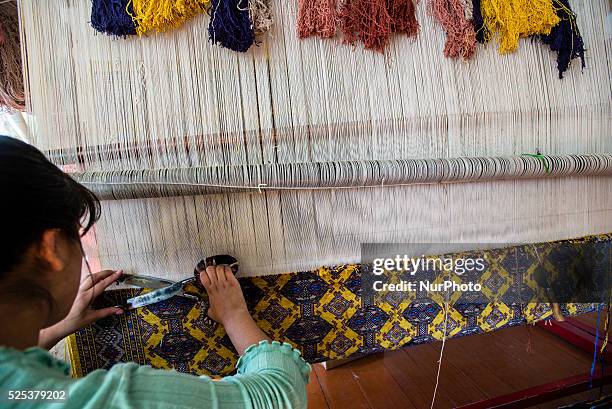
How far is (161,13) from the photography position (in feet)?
2.47

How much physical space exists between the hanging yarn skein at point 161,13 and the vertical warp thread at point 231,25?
0.13 ft

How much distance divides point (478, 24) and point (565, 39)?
275 millimetres

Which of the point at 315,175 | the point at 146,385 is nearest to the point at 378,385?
the point at 315,175

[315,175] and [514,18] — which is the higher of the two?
[514,18]

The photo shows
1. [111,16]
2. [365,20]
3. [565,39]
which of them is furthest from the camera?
[565,39]

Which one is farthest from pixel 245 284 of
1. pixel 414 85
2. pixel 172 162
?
pixel 414 85

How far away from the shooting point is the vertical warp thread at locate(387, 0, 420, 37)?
869 mm

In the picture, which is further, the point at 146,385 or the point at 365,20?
the point at 365,20

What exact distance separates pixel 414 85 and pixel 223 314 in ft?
2.41

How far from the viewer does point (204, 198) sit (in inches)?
31.8

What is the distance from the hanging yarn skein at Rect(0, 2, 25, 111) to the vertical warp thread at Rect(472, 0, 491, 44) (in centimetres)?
113

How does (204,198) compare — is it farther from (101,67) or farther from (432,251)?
(432,251)

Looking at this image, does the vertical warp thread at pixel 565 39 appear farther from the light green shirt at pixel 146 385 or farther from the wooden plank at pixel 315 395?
the wooden plank at pixel 315 395

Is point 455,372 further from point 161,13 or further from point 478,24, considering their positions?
point 161,13
